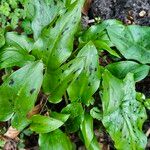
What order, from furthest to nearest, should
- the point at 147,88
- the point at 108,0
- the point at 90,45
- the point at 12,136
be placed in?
the point at 108,0
the point at 147,88
the point at 12,136
the point at 90,45

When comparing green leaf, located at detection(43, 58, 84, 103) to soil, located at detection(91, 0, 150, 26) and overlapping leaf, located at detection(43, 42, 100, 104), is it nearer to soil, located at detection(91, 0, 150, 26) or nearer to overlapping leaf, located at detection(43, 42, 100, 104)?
overlapping leaf, located at detection(43, 42, 100, 104)

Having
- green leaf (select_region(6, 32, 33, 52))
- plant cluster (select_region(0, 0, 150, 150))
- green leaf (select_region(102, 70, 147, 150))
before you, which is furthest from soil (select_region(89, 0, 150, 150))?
green leaf (select_region(6, 32, 33, 52))

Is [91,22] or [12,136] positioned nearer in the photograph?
[12,136]

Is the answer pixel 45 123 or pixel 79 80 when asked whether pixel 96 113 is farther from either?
pixel 45 123

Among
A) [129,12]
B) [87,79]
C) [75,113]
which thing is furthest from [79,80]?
[129,12]

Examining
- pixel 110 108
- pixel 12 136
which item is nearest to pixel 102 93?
pixel 110 108

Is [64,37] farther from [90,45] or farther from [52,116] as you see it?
[52,116]

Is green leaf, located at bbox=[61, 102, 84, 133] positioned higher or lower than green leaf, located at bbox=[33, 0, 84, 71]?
lower
